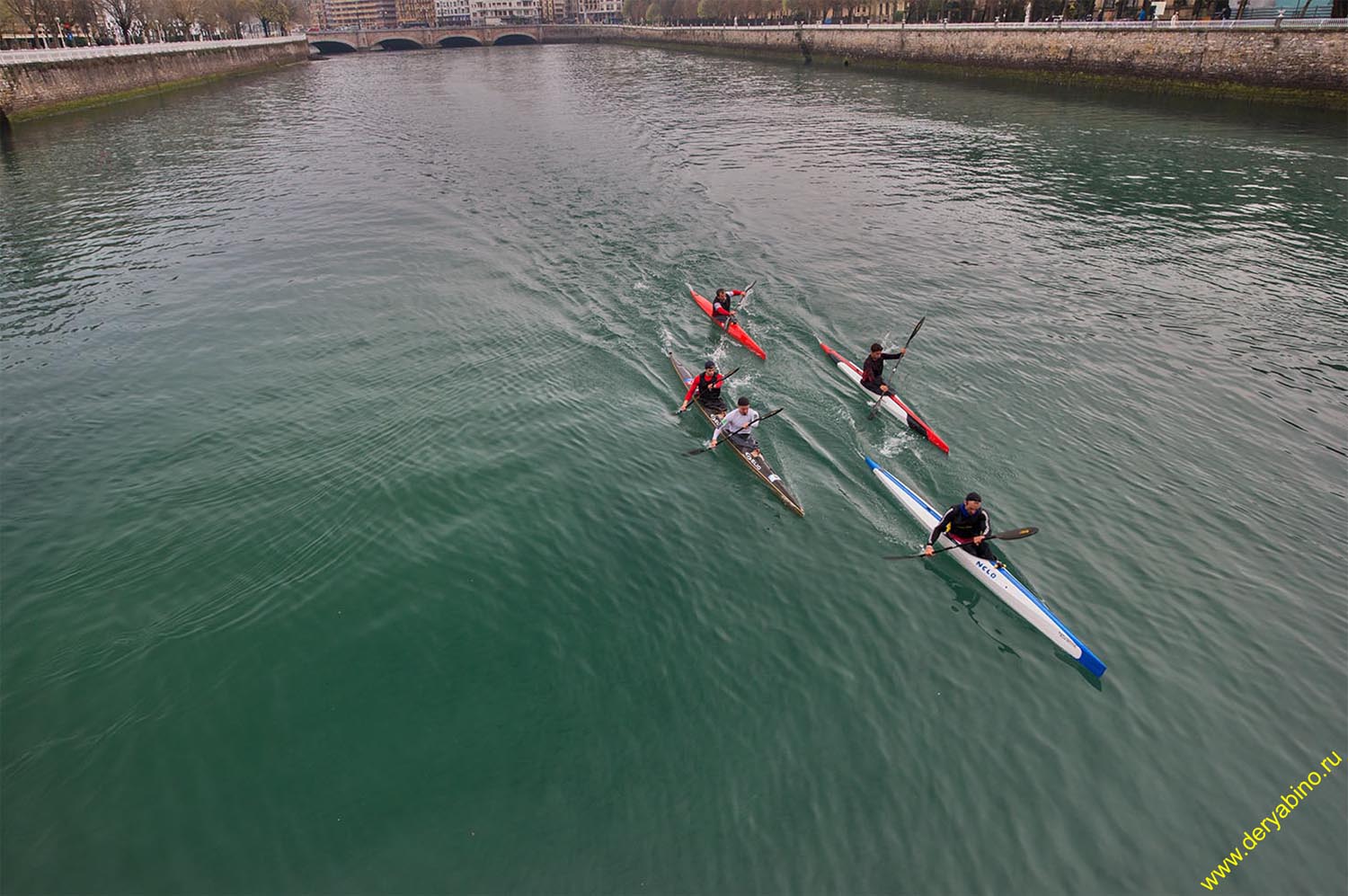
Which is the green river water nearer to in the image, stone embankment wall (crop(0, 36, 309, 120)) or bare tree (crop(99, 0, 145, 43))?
stone embankment wall (crop(0, 36, 309, 120))

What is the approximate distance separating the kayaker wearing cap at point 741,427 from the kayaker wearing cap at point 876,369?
15.6 ft

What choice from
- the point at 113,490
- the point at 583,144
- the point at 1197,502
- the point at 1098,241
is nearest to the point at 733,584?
the point at 1197,502

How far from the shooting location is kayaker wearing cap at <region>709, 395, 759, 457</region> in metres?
18.7

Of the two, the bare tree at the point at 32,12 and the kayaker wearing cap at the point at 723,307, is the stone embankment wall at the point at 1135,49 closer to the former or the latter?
the kayaker wearing cap at the point at 723,307

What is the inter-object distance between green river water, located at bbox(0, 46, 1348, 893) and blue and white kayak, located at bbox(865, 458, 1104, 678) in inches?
14.3

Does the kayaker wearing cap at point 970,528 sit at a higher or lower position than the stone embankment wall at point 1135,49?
lower

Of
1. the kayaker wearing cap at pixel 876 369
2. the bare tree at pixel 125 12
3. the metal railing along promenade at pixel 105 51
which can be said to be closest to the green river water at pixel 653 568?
the kayaker wearing cap at pixel 876 369

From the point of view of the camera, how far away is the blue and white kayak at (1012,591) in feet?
42.8

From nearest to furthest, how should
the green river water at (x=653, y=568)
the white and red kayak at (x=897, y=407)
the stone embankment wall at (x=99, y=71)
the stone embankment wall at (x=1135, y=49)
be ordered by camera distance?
the green river water at (x=653, y=568)
the white and red kayak at (x=897, y=407)
the stone embankment wall at (x=1135, y=49)
the stone embankment wall at (x=99, y=71)

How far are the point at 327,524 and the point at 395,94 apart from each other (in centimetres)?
9601

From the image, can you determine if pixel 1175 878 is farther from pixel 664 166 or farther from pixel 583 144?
pixel 583 144

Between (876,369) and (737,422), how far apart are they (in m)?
5.45

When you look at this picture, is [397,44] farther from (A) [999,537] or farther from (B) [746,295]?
(A) [999,537]

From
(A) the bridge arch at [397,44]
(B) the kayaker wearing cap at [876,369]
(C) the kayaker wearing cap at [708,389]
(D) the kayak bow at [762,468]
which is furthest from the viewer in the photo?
(A) the bridge arch at [397,44]
